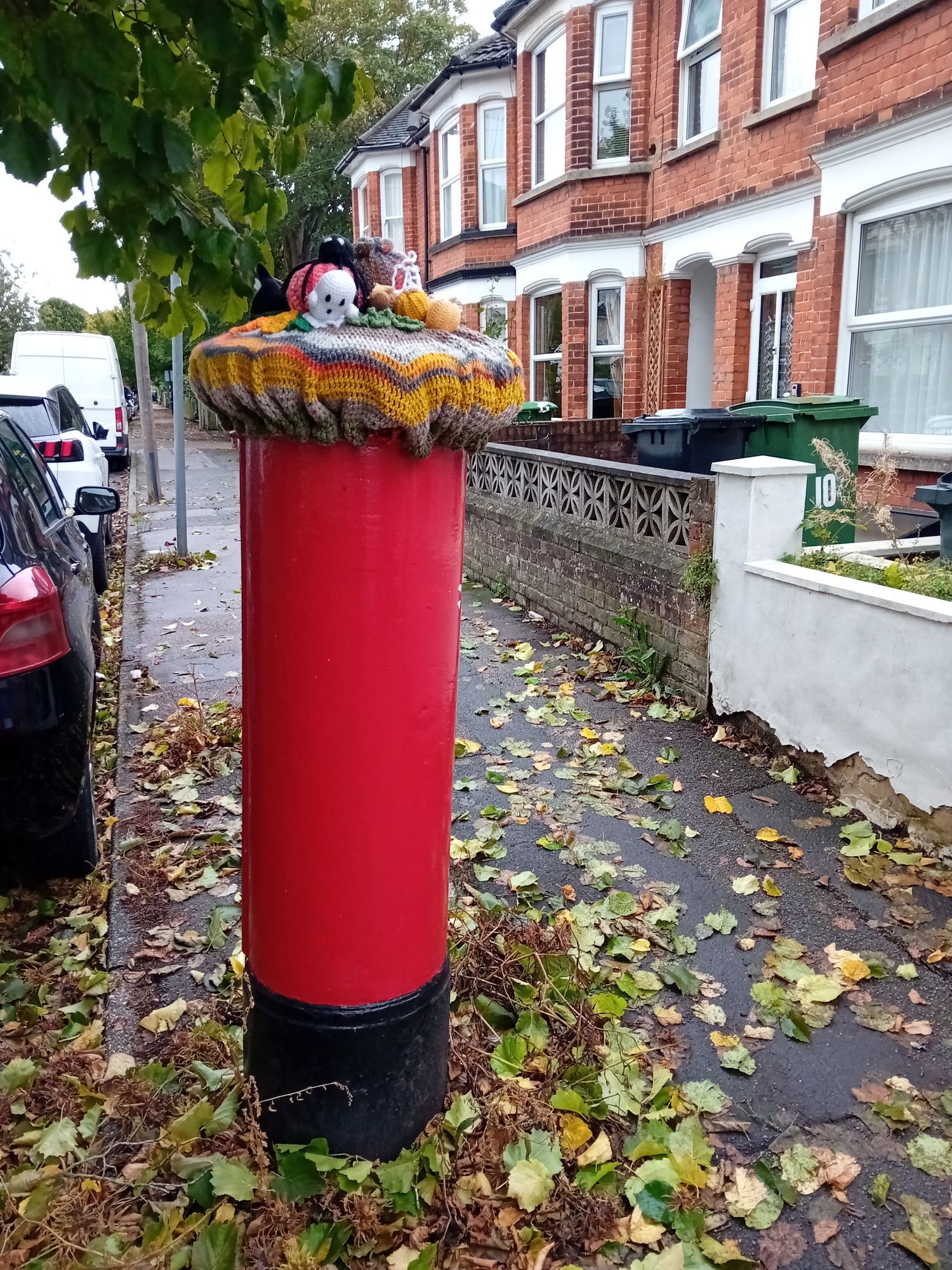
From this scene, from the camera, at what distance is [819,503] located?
6.12 metres

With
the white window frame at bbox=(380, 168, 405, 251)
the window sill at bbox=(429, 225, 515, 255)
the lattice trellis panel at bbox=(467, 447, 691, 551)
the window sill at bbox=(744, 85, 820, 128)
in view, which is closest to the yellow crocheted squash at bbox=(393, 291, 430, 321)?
the lattice trellis panel at bbox=(467, 447, 691, 551)

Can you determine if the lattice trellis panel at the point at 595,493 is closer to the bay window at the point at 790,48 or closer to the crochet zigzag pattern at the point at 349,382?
the crochet zigzag pattern at the point at 349,382

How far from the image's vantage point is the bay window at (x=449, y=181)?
19469mm

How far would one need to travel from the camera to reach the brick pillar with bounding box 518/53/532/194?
1494 cm

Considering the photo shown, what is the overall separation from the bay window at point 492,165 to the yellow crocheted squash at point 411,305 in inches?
713

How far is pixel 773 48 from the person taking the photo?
10336 millimetres

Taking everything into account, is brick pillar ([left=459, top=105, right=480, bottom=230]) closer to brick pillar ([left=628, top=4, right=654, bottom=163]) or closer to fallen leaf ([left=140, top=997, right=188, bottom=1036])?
brick pillar ([left=628, top=4, right=654, bottom=163])

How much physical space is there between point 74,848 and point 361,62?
100 ft

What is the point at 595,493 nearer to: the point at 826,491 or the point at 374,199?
the point at 826,491

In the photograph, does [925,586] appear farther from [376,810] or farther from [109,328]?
[109,328]

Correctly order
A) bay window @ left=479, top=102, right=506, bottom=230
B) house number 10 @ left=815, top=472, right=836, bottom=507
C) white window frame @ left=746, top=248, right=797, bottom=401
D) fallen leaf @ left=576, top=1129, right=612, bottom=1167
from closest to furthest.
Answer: fallen leaf @ left=576, top=1129, right=612, bottom=1167 < house number 10 @ left=815, top=472, right=836, bottom=507 < white window frame @ left=746, top=248, right=797, bottom=401 < bay window @ left=479, top=102, right=506, bottom=230

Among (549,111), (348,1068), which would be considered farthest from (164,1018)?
(549,111)

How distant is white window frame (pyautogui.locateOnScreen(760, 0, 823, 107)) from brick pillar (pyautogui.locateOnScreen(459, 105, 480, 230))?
30.3 ft

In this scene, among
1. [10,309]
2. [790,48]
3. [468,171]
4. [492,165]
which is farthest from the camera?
[10,309]
